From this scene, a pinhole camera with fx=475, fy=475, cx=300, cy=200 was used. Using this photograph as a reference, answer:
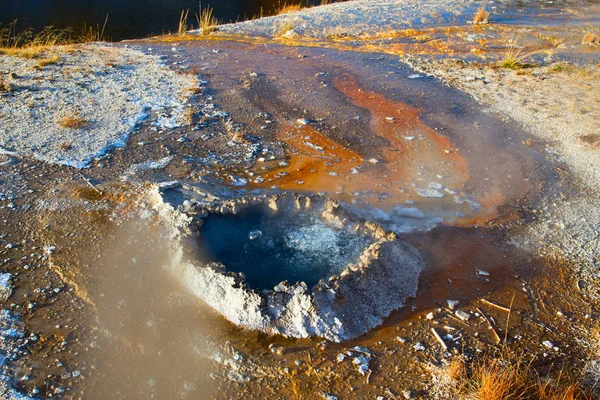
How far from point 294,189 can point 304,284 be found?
150 centimetres

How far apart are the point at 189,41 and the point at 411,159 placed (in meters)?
6.00

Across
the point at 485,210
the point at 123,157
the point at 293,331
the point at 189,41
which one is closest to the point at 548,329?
the point at 485,210

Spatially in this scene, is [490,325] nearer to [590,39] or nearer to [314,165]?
→ [314,165]

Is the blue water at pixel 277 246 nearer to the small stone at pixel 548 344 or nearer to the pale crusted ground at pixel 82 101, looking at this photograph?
the small stone at pixel 548 344

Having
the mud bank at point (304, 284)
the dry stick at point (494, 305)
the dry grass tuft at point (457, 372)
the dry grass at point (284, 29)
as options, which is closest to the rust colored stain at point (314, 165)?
the mud bank at point (304, 284)

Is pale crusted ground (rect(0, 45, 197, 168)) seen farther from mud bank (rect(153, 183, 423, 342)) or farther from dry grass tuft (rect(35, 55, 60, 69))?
mud bank (rect(153, 183, 423, 342))

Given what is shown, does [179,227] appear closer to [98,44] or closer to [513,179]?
[513,179]

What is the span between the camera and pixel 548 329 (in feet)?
10.2

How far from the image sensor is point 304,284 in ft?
9.82

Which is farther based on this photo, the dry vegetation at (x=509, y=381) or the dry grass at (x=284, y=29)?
the dry grass at (x=284, y=29)

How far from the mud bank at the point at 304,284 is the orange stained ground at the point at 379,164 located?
67 centimetres

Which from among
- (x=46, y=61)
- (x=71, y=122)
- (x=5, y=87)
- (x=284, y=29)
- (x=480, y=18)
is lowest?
(x=71, y=122)

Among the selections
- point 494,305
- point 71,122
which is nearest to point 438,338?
point 494,305

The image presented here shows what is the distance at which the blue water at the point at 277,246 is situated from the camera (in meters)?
3.20
